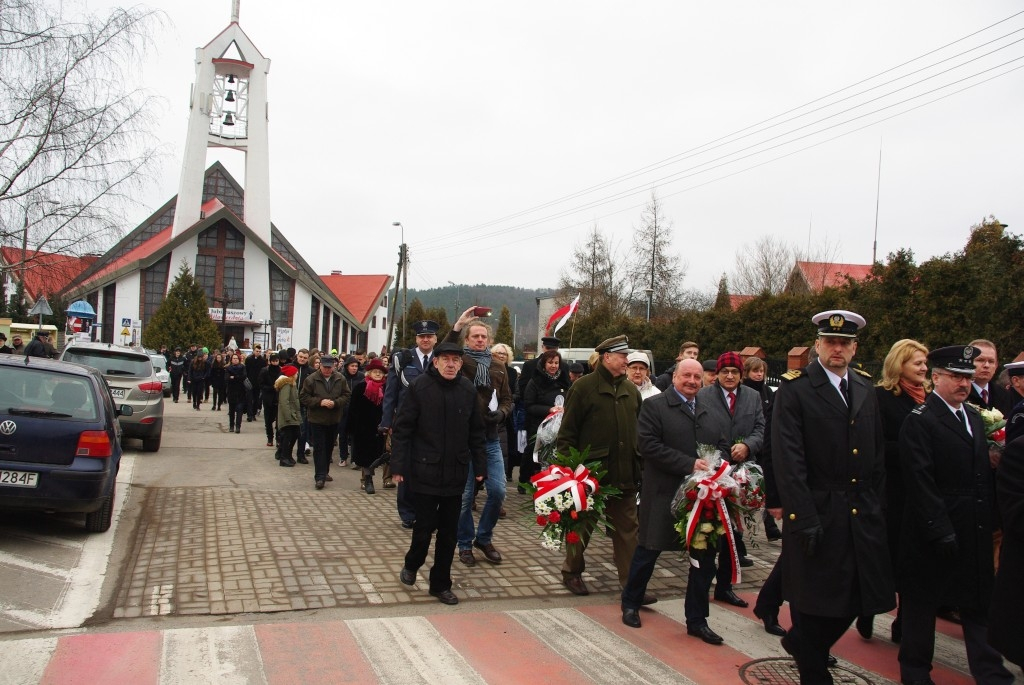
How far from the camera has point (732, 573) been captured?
620cm

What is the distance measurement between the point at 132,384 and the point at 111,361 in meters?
0.62

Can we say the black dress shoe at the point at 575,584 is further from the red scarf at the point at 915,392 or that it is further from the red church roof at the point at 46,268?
the red church roof at the point at 46,268

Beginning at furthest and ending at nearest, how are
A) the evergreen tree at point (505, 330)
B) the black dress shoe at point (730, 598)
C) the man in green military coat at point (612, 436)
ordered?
1. the evergreen tree at point (505, 330)
2. the black dress shoe at point (730, 598)
3. the man in green military coat at point (612, 436)

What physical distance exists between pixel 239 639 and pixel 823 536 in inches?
139

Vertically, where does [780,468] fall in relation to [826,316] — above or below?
below

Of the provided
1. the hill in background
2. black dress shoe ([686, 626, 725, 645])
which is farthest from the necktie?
the hill in background

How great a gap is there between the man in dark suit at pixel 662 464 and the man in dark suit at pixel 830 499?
121 cm

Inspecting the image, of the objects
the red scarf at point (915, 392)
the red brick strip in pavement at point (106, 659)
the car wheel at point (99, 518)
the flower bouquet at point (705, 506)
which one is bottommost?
the red brick strip in pavement at point (106, 659)

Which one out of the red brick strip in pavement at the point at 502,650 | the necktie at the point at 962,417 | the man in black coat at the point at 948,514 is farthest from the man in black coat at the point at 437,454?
the necktie at the point at 962,417

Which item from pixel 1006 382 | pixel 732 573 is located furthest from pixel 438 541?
pixel 1006 382

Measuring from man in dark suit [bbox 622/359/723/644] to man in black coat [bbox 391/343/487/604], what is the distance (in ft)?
4.41

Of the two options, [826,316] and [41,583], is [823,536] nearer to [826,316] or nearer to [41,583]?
[826,316]

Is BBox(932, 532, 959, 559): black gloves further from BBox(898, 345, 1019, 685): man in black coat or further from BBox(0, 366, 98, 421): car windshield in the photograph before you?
BBox(0, 366, 98, 421): car windshield

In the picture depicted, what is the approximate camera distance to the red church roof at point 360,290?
76375 millimetres
